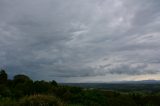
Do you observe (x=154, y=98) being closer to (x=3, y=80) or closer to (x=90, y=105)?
(x=90, y=105)

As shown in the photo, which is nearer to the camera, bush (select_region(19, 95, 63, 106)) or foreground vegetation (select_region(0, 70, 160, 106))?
bush (select_region(19, 95, 63, 106))

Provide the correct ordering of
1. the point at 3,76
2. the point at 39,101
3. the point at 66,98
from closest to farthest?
1. the point at 39,101
2. the point at 66,98
3. the point at 3,76

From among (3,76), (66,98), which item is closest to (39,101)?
Result: (66,98)

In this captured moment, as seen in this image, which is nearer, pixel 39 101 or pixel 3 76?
pixel 39 101

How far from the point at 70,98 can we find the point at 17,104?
30.9ft

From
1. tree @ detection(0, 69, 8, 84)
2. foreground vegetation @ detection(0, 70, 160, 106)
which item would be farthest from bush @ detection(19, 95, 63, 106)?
tree @ detection(0, 69, 8, 84)

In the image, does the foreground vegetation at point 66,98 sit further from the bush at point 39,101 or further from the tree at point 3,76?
the tree at point 3,76

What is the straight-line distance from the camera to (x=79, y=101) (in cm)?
2511

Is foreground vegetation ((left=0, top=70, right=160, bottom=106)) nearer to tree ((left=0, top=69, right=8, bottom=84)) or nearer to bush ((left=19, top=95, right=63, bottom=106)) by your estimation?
bush ((left=19, top=95, right=63, bottom=106))

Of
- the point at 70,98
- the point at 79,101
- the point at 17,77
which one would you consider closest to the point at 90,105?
the point at 79,101

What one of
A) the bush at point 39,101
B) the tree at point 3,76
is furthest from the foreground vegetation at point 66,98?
the tree at point 3,76

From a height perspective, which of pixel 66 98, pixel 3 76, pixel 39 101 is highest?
pixel 3 76

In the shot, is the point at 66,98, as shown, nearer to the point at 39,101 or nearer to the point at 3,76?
the point at 39,101

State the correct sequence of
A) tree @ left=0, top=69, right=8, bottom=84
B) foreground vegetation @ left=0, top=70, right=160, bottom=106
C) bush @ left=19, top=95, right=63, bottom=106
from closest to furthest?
bush @ left=19, top=95, right=63, bottom=106
foreground vegetation @ left=0, top=70, right=160, bottom=106
tree @ left=0, top=69, right=8, bottom=84
